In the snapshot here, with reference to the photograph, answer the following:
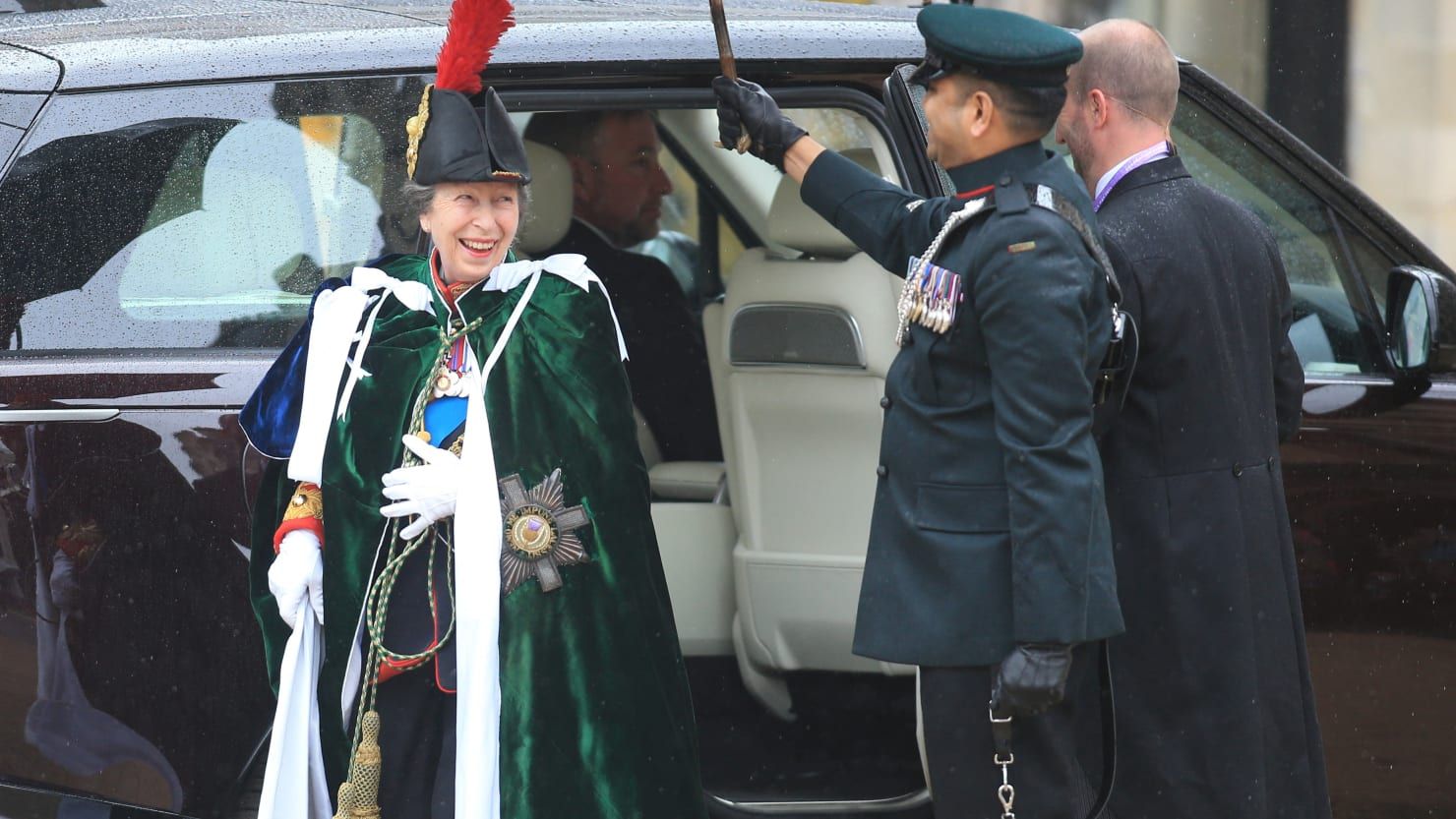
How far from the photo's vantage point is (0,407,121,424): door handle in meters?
2.75

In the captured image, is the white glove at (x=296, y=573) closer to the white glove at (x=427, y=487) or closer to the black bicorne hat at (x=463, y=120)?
the white glove at (x=427, y=487)

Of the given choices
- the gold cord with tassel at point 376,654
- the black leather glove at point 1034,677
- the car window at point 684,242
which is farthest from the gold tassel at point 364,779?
the car window at point 684,242

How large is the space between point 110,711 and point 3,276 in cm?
71

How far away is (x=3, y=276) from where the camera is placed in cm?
281

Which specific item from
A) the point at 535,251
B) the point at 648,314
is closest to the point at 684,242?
the point at 648,314

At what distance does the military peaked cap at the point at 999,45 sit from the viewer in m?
2.66

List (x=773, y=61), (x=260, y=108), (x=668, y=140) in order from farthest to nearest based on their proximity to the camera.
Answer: (x=668, y=140)
(x=773, y=61)
(x=260, y=108)

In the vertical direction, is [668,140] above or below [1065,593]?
above

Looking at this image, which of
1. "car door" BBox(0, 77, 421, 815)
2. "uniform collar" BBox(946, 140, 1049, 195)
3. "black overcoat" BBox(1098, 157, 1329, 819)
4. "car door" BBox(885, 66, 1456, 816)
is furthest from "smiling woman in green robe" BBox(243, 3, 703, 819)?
"car door" BBox(885, 66, 1456, 816)

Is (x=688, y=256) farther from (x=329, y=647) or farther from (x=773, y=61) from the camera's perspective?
(x=329, y=647)

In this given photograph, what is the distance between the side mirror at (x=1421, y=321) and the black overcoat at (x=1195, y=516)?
509 millimetres

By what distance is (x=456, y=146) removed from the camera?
2.67 m

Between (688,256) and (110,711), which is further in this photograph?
(688,256)

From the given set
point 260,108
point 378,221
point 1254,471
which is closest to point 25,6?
point 260,108
